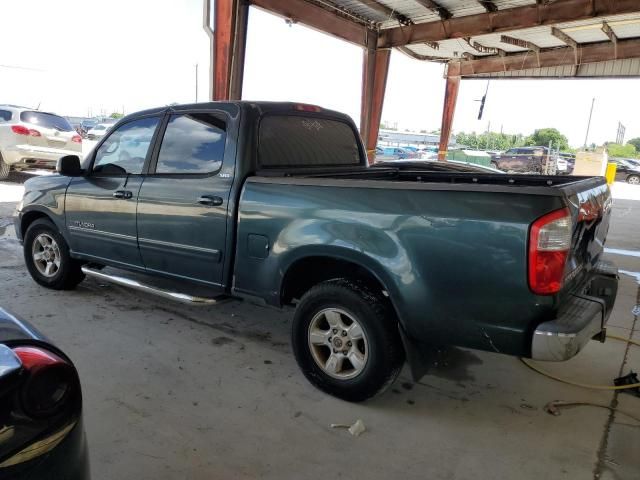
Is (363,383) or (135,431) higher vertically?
(363,383)

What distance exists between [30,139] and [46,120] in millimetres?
707

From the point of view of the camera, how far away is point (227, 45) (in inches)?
410

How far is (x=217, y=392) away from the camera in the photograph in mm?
3141

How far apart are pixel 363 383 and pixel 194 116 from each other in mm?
2383

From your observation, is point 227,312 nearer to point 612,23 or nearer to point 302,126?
point 302,126

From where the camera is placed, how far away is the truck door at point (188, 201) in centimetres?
352

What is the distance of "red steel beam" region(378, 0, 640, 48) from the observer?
1109 centimetres

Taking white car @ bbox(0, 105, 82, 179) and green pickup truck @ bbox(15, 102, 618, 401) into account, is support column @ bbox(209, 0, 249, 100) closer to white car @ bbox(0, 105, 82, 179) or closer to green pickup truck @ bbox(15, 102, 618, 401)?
white car @ bbox(0, 105, 82, 179)

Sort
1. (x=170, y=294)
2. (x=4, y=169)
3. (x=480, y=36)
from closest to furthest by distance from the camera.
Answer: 1. (x=170, y=294)
2. (x=4, y=169)
3. (x=480, y=36)

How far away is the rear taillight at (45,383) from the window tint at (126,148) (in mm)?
2876

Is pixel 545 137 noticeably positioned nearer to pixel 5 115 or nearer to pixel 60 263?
pixel 5 115

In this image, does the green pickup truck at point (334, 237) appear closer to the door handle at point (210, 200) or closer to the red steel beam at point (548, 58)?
the door handle at point (210, 200)

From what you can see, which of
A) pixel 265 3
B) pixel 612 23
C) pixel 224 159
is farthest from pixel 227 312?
pixel 612 23

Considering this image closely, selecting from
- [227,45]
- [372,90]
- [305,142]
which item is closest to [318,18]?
[227,45]
